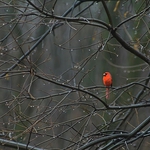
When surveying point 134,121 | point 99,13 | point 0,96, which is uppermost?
point 99,13

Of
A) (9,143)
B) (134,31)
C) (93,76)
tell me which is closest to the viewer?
(9,143)

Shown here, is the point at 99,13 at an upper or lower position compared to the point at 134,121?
upper

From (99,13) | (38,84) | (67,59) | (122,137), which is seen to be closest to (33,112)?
(38,84)

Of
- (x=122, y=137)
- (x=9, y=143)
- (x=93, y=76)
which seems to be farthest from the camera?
(x=93, y=76)

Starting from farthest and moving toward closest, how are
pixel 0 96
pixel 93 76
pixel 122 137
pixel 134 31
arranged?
1. pixel 0 96
2. pixel 93 76
3. pixel 134 31
4. pixel 122 137

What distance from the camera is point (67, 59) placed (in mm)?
5430

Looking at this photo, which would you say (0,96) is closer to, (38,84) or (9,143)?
(38,84)

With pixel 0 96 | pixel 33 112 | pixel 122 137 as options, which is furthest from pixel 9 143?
pixel 0 96

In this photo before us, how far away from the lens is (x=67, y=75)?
17.0 ft

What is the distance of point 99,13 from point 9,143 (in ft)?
7.82

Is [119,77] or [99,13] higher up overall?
[99,13]

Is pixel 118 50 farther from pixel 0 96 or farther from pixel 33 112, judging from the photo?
pixel 0 96

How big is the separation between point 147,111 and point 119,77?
0.58 metres

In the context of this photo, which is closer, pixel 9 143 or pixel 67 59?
pixel 9 143
